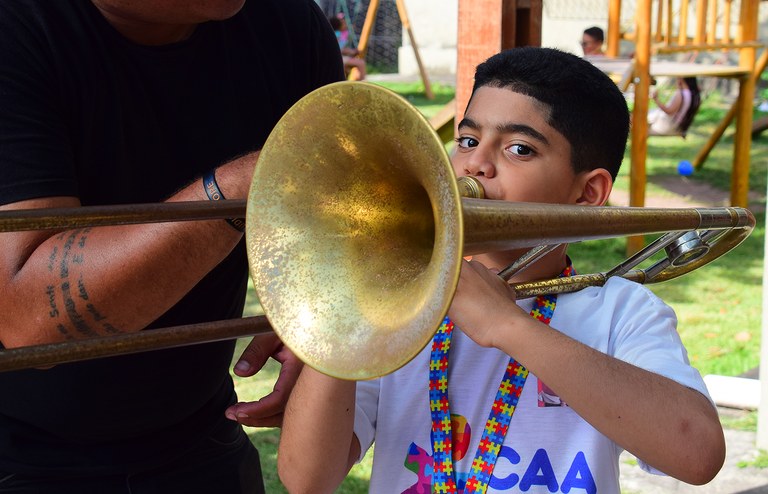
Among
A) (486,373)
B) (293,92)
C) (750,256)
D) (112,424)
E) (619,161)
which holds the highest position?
(293,92)

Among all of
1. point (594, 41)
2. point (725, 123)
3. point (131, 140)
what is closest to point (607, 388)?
point (131, 140)

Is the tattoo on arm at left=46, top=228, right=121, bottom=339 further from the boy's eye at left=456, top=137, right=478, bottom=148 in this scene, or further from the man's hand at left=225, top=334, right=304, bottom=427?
the boy's eye at left=456, top=137, right=478, bottom=148

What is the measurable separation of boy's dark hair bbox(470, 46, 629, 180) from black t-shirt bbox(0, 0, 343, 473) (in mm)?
459

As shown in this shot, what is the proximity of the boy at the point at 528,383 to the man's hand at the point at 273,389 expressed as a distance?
0.39ft

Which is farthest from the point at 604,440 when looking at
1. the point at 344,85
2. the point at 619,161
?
the point at 344,85

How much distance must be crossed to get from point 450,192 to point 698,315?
439 cm

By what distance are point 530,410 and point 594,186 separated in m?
0.45

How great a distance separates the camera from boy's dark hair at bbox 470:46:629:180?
169 centimetres

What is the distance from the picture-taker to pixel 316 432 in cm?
151

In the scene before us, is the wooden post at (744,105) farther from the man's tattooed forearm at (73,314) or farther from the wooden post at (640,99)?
the man's tattooed forearm at (73,314)

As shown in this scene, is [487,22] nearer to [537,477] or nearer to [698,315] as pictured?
[537,477]

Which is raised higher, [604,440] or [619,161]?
[619,161]

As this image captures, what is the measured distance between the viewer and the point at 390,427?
63.9 inches

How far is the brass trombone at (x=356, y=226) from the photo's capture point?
44.3 inches
